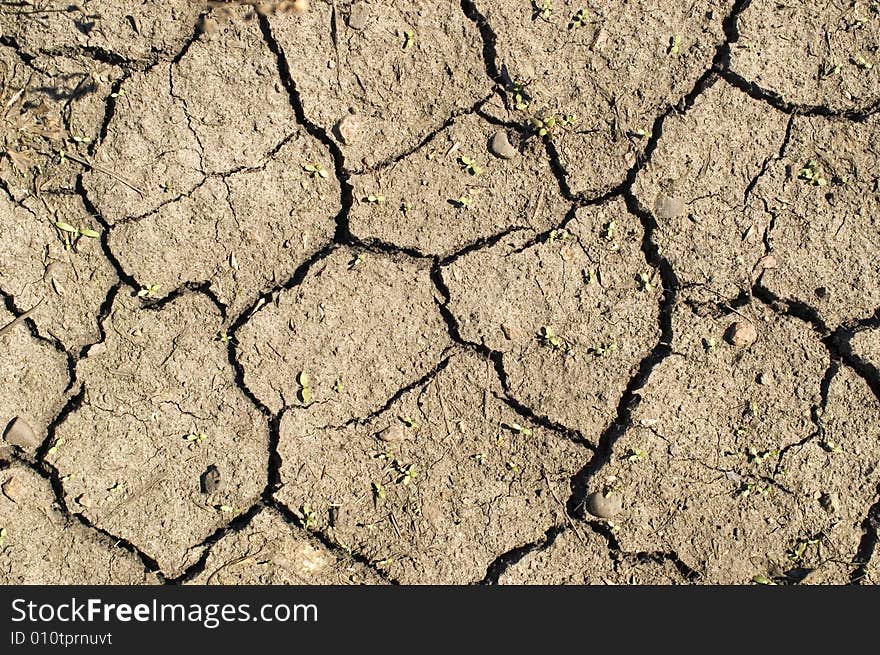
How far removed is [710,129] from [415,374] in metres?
1.29

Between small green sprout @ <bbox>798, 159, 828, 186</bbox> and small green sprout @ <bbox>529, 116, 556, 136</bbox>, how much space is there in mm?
854

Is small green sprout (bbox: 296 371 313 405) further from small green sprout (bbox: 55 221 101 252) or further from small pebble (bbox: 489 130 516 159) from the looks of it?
small pebble (bbox: 489 130 516 159)

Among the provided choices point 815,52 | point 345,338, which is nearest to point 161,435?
point 345,338

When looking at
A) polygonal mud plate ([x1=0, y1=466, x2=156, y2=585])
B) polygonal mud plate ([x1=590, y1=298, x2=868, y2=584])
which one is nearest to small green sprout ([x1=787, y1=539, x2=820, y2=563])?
polygonal mud plate ([x1=590, y1=298, x2=868, y2=584])

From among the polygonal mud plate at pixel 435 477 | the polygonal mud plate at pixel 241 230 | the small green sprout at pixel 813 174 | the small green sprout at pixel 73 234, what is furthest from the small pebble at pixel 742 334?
the small green sprout at pixel 73 234

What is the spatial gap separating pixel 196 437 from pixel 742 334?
1.84 meters

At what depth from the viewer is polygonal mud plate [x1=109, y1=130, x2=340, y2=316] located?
11.0 ft

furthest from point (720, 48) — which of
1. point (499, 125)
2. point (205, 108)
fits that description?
point (205, 108)

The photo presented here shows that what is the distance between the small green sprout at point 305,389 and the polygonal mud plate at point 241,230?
30cm

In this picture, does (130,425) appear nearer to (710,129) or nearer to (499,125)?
(499,125)

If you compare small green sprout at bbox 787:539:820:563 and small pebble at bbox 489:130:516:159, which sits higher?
small pebble at bbox 489:130:516:159

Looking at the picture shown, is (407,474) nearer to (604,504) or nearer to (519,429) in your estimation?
→ (519,429)

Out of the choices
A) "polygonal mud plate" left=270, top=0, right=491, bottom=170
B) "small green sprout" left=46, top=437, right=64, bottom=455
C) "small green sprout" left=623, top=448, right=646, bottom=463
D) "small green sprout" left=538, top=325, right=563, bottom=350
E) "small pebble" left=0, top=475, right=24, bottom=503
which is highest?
"polygonal mud plate" left=270, top=0, right=491, bottom=170

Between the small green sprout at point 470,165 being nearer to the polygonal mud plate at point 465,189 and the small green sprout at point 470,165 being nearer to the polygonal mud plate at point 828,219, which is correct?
the polygonal mud plate at point 465,189
